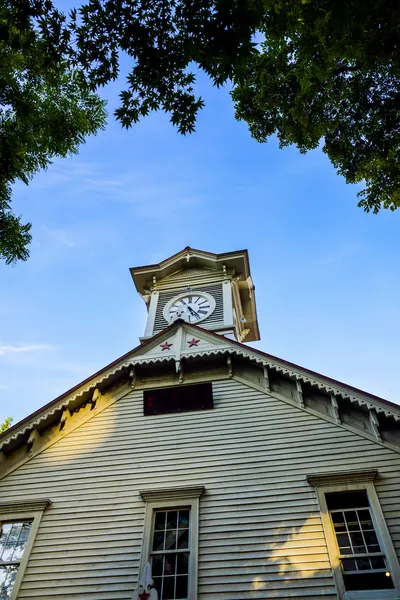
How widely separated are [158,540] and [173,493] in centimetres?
89

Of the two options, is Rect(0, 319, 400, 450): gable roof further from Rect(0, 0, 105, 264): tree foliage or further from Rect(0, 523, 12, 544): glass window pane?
Rect(0, 0, 105, 264): tree foliage

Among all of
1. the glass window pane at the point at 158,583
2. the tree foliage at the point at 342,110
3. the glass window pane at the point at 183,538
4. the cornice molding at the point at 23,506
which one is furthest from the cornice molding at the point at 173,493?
the tree foliage at the point at 342,110

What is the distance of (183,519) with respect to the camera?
8547 mm

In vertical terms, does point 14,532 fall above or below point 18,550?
above

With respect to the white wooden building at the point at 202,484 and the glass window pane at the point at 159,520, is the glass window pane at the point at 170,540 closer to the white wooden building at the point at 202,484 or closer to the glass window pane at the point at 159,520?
the white wooden building at the point at 202,484

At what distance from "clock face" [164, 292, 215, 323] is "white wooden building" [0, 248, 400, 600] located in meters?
3.00

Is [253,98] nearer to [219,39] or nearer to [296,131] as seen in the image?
[296,131]

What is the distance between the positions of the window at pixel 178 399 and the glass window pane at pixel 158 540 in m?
2.83

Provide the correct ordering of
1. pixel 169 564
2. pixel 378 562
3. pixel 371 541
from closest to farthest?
pixel 378 562
pixel 371 541
pixel 169 564

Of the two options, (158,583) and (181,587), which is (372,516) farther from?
(158,583)

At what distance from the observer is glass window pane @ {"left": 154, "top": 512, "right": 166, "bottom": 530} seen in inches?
336

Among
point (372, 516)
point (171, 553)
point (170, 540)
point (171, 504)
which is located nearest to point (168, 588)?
point (171, 553)

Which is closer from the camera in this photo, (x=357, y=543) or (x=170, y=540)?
(x=357, y=543)

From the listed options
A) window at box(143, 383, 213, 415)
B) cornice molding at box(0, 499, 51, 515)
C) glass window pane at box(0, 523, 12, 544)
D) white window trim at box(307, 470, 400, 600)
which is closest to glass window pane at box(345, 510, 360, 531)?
white window trim at box(307, 470, 400, 600)
